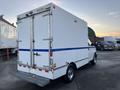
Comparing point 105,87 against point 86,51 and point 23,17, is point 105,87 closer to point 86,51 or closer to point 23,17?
point 86,51

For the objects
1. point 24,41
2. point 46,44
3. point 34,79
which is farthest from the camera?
point 24,41

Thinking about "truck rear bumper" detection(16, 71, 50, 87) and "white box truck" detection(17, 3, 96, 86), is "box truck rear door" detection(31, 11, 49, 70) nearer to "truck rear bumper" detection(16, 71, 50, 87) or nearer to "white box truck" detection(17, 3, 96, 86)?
"white box truck" detection(17, 3, 96, 86)

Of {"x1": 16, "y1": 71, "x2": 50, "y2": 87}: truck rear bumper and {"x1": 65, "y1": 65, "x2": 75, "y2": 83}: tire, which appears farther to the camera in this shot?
{"x1": 65, "y1": 65, "x2": 75, "y2": 83}: tire

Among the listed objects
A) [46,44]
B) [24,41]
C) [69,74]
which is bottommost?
[69,74]

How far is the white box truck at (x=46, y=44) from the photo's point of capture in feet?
17.2

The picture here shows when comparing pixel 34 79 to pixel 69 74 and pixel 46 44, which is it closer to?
pixel 46 44

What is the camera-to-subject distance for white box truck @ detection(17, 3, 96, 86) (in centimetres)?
524

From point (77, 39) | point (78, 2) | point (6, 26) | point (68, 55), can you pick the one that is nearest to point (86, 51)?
point (77, 39)

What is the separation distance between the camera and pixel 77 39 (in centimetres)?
730

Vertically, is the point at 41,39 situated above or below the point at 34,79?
above

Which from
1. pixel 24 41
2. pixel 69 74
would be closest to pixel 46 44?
pixel 24 41

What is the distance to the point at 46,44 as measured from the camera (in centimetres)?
530

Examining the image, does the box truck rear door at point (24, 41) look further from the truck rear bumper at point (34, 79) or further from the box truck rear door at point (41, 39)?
the box truck rear door at point (41, 39)

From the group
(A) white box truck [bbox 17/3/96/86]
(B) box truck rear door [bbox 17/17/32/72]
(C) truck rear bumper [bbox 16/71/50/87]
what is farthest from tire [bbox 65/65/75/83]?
(B) box truck rear door [bbox 17/17/32/72]
